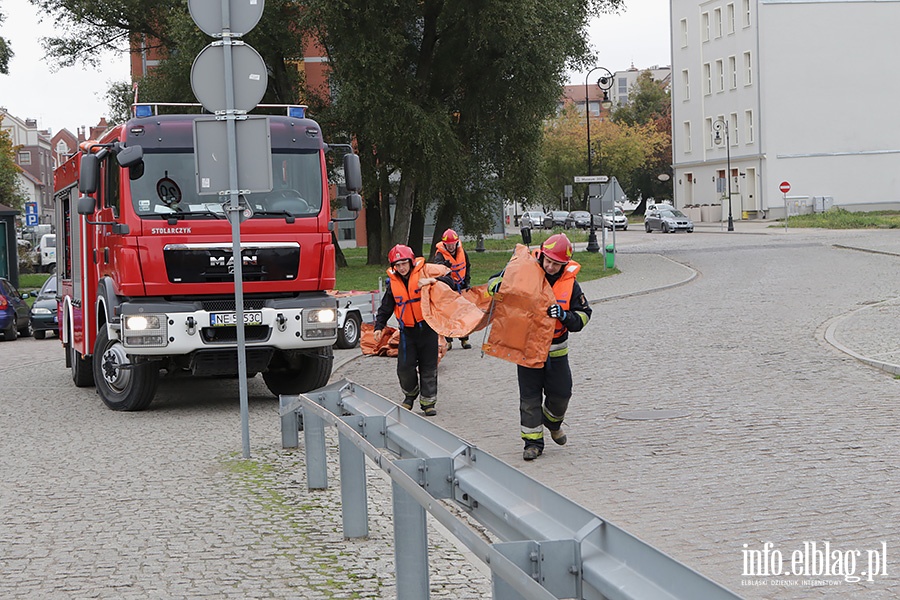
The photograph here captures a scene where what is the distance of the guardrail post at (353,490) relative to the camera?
7.02 metres

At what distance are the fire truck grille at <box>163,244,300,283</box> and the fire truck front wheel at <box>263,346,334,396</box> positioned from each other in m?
1.28

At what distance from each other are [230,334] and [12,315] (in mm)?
17039

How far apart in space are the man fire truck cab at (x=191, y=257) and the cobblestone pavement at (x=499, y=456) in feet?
2.19

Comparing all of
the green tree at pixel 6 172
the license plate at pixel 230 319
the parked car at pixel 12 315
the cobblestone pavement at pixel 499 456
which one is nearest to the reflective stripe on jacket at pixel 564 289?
the cobblestone pavement at pixel 499 456

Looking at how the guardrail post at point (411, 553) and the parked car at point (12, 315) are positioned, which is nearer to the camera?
the guardrail post at point (411, 553)

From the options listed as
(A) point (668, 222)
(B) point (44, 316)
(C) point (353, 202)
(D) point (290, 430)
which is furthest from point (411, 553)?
(A) point (668, 222)

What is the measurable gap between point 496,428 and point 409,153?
2403cm

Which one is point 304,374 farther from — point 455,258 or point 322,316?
point 455,258

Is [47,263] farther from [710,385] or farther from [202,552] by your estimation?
[202,552]

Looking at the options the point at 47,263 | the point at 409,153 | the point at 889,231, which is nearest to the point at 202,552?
the point at 409,153

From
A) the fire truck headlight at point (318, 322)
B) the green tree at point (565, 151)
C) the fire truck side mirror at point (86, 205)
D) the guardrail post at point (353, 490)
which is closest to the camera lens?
the guardrail post at point (353, 490)

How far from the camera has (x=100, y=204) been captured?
13.4 meters

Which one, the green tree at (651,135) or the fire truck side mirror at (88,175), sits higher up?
the green tree at (651,135)

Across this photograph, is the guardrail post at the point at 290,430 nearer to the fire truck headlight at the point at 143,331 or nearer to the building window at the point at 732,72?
the fire truck headlight at the point at 143,331
